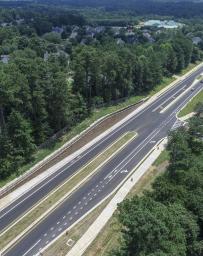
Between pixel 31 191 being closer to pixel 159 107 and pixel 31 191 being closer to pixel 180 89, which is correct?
pixel 159 107

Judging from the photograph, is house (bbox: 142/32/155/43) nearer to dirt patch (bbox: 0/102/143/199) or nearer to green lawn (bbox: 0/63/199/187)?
green lawn (bbox: 0/63/199/187)

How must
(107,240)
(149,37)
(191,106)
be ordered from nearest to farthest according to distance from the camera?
1. (107,240)
2. (191,106)
3. (149,37)

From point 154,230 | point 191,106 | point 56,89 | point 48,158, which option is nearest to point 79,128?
point 56,89

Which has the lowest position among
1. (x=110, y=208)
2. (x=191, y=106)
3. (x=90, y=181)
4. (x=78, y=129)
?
(x=191, y=106)

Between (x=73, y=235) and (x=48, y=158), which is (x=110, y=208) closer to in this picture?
(x=73, y=235)

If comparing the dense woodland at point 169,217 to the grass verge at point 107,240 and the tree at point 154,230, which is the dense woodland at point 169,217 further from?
the grass verge at point 107,240

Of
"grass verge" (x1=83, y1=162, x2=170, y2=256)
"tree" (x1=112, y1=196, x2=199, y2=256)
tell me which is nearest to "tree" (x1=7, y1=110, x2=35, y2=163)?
"grass verge" (x1=83, y1=162, x2=170, y2=256)

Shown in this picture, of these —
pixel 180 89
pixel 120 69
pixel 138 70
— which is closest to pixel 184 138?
pixel 120 69
